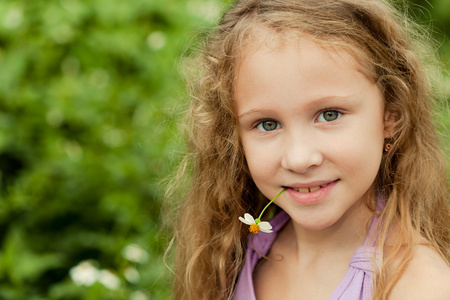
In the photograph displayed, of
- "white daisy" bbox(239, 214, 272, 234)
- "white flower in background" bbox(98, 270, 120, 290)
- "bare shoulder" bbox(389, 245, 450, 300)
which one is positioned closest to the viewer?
"bare shoulder" bbox(389, 245, 450, 300)

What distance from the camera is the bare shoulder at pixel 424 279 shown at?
5.10ft

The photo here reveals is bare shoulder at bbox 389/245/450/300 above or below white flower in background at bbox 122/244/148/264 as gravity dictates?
above

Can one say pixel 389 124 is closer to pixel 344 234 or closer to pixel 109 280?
pixel 344 234

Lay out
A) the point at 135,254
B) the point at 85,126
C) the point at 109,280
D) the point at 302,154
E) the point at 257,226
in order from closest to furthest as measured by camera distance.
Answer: the point at 302,154, the point at 257,226, the point at 109,280, the point at 135,254, the point at 85,126

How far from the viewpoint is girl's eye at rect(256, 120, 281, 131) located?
5.41ft

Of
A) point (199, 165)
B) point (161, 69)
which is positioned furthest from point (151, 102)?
point (199, 165)

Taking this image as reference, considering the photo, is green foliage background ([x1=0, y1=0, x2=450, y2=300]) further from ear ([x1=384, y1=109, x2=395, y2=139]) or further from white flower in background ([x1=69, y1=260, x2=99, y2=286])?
ear ([x1=384, y1=109, x2=395, y2=139])

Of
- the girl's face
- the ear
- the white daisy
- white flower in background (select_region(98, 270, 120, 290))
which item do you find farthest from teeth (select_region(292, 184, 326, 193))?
white flower in background (select_region(98, 270, 120, 290))

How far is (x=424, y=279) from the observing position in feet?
5.23

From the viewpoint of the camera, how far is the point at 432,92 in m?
1.89

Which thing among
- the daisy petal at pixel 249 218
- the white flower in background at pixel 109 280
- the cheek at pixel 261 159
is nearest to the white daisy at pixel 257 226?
the daisy petal at pixel 249 218

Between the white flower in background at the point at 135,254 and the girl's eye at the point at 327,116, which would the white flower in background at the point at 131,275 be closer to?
the white flower in background at the point at 135,254

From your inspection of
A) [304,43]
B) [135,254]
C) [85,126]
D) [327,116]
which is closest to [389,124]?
[327,116]

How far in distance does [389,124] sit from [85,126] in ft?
5.71
